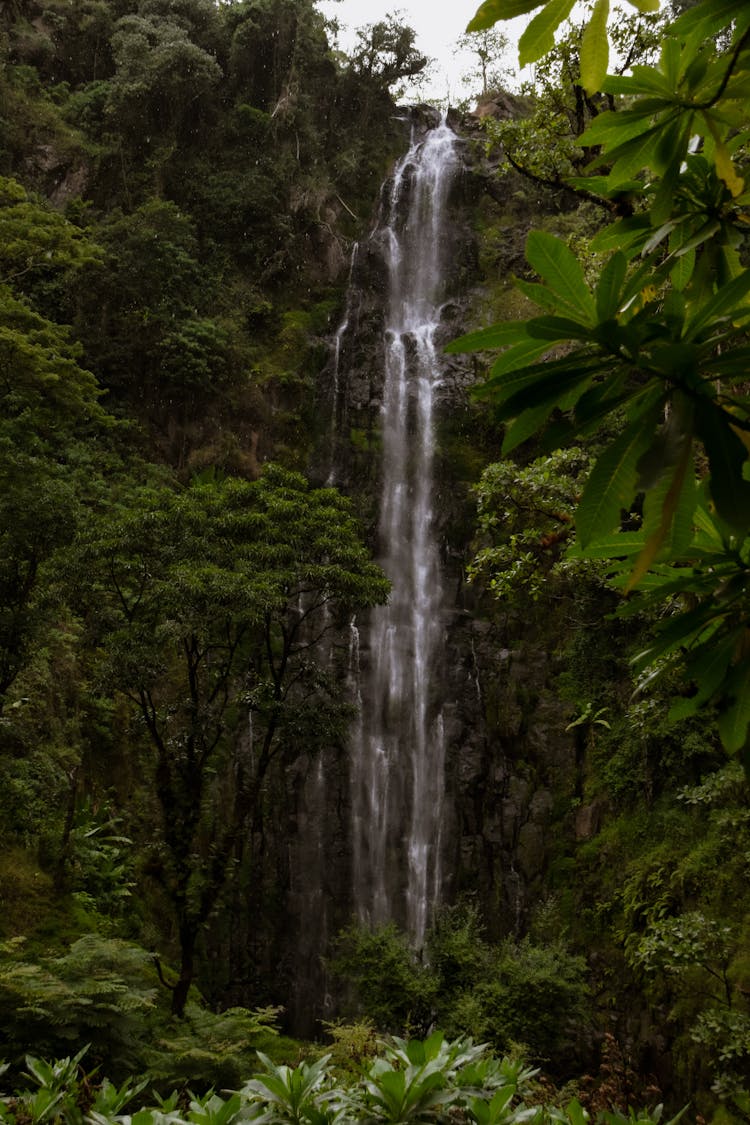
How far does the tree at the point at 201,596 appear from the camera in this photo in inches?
288

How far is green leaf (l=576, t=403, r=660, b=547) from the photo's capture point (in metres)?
1.25

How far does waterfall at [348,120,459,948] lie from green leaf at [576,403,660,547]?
12017 millimetres

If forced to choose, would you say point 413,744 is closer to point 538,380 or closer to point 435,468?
point 435,468

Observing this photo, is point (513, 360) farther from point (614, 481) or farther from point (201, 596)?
point (201, 596)

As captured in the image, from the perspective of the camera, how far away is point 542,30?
1.60m

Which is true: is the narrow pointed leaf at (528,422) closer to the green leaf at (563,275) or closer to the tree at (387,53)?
the green leaf at (563,275)

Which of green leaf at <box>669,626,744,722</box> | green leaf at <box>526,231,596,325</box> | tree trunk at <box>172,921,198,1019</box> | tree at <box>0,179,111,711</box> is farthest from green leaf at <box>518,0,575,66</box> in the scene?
tree trunk at <box>172,921,198,1019</box>

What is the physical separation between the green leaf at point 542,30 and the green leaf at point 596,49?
56mm

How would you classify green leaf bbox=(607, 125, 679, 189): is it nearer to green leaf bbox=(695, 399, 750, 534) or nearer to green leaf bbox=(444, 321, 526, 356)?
green leaf bbox=(444, 321, 526, 356)

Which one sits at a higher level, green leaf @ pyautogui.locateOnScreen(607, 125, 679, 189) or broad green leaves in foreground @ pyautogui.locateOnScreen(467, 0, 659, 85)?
broad green leaves in foreground @ pyautogui.locateOnScreen(467, 0, 659, 85)

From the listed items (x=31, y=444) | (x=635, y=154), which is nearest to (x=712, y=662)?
(x=635, y=154)

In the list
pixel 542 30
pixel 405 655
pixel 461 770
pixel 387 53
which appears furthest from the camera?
pixel 387 53

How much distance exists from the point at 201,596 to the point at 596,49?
621 centimetres

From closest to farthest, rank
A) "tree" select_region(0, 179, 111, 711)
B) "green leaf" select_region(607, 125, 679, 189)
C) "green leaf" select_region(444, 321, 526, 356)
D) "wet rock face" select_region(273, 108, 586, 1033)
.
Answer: "green leaf" select_region(444, 321, 526, 356), "green leaf" select_region(607, 125, 679, 189), "tree" select_region(0, 179, 111, 711), "wet rock face" select_region(273, 108, 586, 1033)
